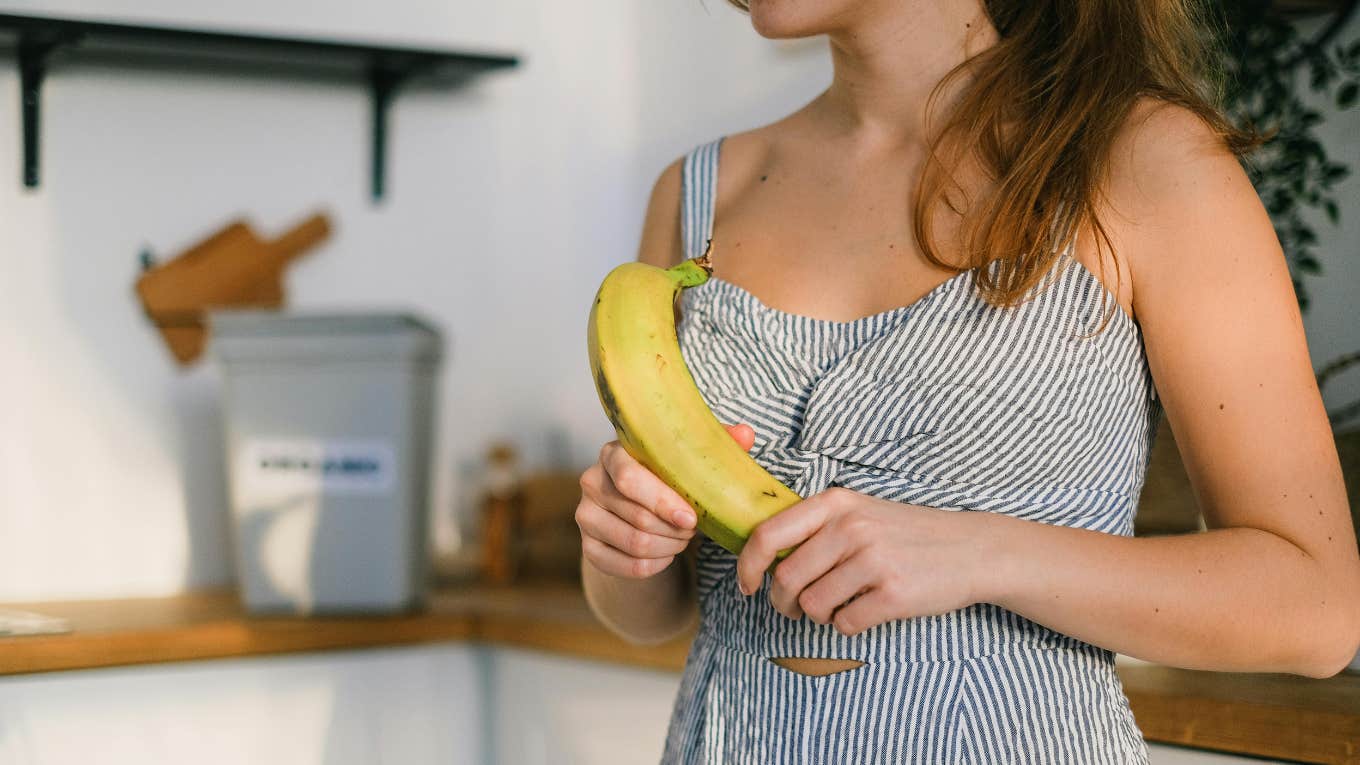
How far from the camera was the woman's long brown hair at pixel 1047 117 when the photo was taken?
0.77m

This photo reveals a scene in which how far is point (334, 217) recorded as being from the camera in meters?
1.93

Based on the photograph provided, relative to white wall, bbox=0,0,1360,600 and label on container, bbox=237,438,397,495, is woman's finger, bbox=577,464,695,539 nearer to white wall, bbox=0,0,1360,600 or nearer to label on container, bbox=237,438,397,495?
label on container, bbox=237,438,397,495

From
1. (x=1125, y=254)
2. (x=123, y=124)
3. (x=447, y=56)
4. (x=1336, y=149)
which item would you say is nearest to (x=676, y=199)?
(x=1125, y=254)

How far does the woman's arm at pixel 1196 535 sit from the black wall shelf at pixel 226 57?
4.28 feet

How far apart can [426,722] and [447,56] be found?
90 centimetres

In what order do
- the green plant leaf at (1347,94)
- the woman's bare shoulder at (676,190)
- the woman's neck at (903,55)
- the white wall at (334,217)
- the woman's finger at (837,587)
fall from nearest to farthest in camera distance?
the woman's finger at (837,587) < the woman's neck at (903,55) < the woman's bare shoulder at (676,190) < the green plant leaf at (1347,94) < the white wall at (334,217)

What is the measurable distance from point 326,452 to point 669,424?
99 cm

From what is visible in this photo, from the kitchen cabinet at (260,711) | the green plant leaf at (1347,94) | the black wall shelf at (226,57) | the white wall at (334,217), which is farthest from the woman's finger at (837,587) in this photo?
the black wall shelf at (226,57)

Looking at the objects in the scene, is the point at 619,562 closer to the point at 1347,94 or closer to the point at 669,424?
the point at 669,424

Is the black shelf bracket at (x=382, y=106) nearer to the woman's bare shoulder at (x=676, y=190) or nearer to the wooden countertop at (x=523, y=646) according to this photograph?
the wooden countertop at (x=523, y=646)

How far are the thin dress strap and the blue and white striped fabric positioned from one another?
166mm

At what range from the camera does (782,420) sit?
81 centimetres

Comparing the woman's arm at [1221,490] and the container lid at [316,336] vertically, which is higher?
the woman's arm at [1221,490]

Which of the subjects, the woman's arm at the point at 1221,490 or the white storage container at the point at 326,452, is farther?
the white storage container at the point at 326,452
